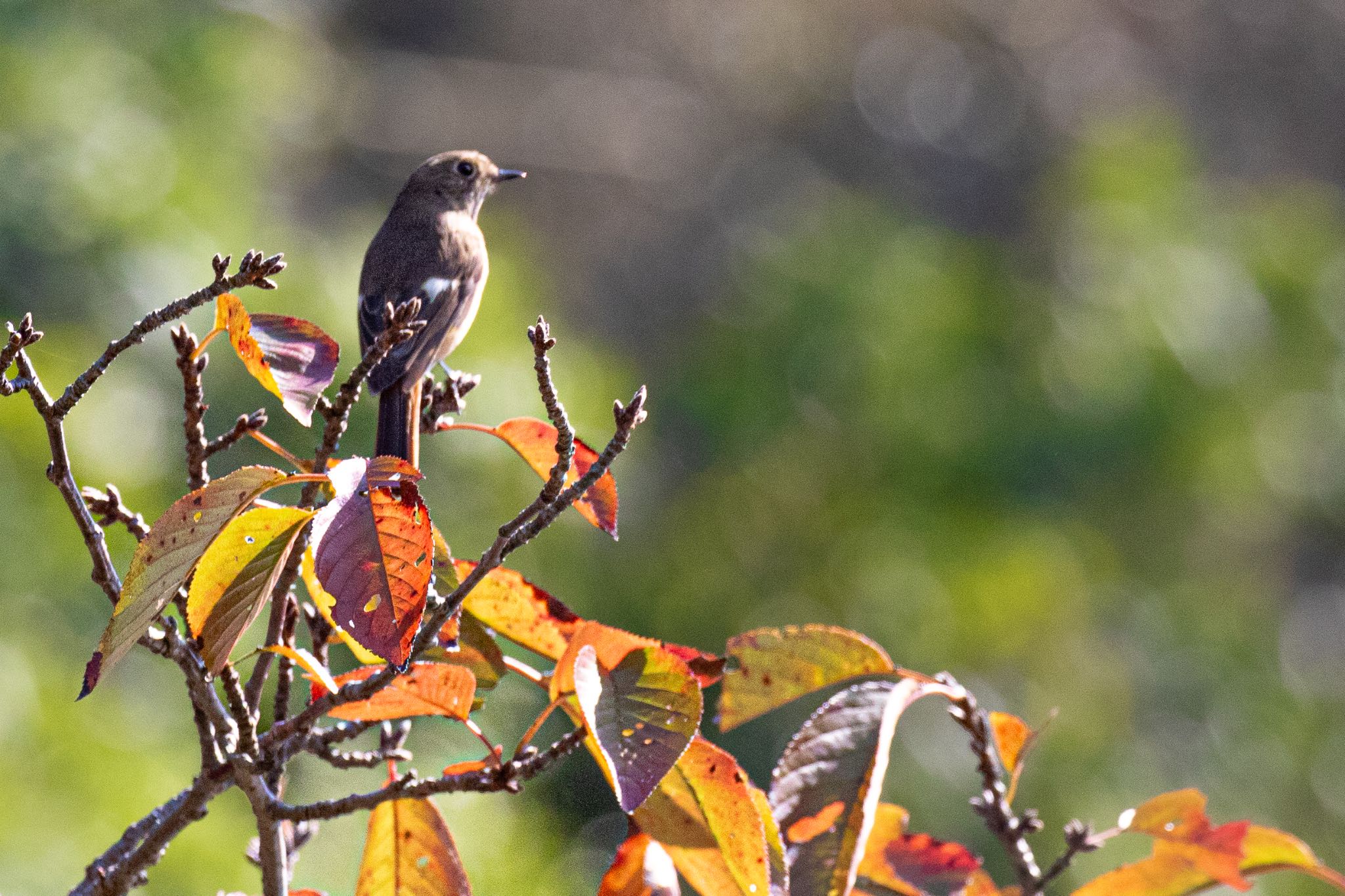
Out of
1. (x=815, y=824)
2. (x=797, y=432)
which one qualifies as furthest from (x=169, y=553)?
(x=797, y=432)

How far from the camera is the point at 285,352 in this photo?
2.63 ft

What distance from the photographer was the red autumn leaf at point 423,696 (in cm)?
79

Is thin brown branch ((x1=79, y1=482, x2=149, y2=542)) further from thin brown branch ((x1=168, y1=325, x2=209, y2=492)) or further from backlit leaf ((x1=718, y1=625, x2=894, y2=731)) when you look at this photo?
backlit leaf ((x1=718, y1=625, x2=894, y2=731))

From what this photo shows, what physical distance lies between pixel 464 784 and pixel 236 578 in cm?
19

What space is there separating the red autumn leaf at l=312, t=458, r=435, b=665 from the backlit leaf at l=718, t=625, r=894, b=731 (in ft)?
1.01

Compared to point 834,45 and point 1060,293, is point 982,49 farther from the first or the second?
point 1060,293

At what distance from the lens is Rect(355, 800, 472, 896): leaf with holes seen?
0.88 metres

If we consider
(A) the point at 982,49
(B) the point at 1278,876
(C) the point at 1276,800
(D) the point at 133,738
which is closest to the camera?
(D) the point at 133,738

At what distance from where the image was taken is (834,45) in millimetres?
7480

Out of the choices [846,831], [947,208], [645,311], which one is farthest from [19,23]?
[947,208]

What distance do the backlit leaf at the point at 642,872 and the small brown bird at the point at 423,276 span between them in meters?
0.50

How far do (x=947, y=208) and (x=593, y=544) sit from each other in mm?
3631

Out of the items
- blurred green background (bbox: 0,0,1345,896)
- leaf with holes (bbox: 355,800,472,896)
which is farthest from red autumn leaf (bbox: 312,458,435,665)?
blurred green background (bbox: 0,0,1345,896)

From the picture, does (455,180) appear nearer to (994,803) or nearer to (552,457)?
(552,457)
